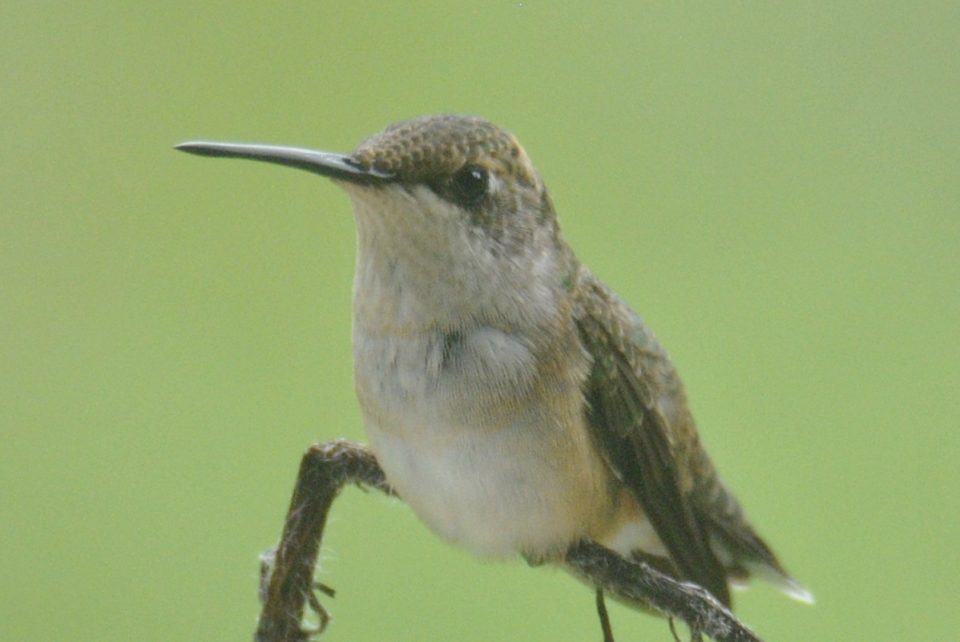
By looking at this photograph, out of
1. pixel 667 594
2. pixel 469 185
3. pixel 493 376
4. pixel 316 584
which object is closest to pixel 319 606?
pixel 316 584

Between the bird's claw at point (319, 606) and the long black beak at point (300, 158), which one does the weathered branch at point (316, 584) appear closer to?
the bird's claw at point (319, 606)

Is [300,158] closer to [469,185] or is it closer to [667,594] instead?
[469,185]

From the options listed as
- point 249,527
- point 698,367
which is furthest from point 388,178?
point 249,527

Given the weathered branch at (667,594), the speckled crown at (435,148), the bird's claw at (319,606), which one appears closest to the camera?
the weathered branch at (667,594)

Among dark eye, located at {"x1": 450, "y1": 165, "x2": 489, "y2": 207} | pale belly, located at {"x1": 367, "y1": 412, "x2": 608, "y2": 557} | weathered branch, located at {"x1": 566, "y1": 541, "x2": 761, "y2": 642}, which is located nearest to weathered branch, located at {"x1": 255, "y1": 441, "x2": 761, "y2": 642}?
weathered branch, located at {"x1": 566, "y1": 541, "x2": 761, "y2": 642}

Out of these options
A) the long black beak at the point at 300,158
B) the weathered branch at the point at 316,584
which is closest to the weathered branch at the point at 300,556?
the weathered branch at the point at 316,584

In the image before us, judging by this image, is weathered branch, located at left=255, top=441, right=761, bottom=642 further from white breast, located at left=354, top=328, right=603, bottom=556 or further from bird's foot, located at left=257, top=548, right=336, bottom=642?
white breast, located at left=354, top=328, right=603, bottom=556

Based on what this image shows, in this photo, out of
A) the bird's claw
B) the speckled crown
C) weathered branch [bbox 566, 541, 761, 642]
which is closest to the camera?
weathered branch [bbox 566, 541, 761, 642]

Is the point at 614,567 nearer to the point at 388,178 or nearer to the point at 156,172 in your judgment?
the point at 388,178
